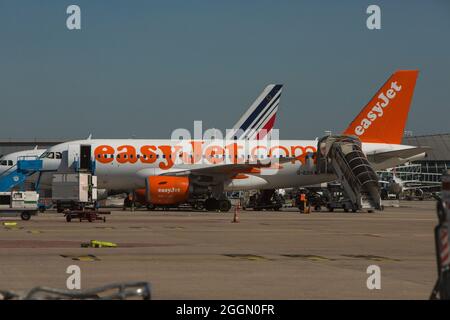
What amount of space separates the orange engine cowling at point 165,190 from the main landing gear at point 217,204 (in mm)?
2924

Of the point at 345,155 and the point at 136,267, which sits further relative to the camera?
the point at 345,155

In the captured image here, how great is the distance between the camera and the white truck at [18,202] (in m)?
41.0

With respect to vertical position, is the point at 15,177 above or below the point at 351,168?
below

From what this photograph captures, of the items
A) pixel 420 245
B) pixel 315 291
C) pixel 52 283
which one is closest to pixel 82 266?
pixel 52 283

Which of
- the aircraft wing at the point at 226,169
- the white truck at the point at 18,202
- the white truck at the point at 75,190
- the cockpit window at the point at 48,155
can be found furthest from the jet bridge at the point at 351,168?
the white truck at the point at 18,202

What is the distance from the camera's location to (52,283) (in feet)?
52.2

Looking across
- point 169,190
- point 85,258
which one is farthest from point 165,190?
point 85,258

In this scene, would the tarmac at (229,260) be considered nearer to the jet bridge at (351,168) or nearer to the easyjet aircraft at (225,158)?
the jet bridge at (351,168)

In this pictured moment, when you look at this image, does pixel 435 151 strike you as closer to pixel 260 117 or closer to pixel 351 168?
pixel 260 117

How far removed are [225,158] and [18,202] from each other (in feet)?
74.6

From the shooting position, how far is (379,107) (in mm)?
65000
